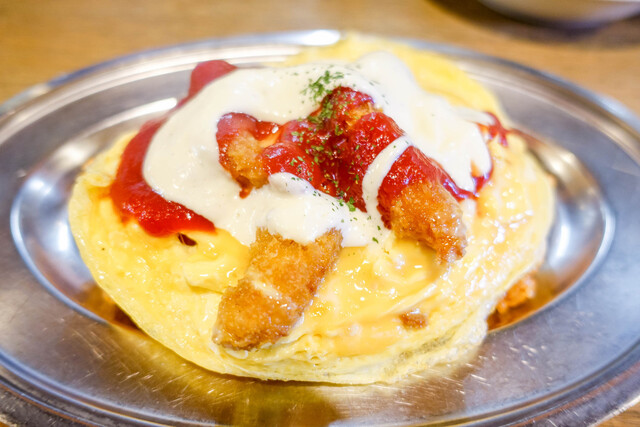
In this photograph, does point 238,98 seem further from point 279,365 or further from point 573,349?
point 573,349

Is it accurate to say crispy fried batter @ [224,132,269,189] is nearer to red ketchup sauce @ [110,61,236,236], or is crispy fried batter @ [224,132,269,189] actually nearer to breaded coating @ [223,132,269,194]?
breaded coating @ [223,132,269,194]

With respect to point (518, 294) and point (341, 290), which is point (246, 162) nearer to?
point (341, 290)

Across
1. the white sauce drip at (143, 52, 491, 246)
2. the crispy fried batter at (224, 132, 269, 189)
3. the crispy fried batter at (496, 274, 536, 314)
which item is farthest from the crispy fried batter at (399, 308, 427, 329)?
the crispy fried batter at (224, 132, 269, 189)

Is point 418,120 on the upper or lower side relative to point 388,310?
upper

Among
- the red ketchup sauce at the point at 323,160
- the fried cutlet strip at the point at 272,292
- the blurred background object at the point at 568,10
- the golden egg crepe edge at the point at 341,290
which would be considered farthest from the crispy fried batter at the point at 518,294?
the blurred background object at the point at 568,10

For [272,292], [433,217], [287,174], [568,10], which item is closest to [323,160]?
[287,174]

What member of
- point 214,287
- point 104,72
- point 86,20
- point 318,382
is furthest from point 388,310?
point 86,20

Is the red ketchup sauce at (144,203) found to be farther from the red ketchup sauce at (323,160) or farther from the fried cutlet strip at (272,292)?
the fried cutlet strip at (272,292)
